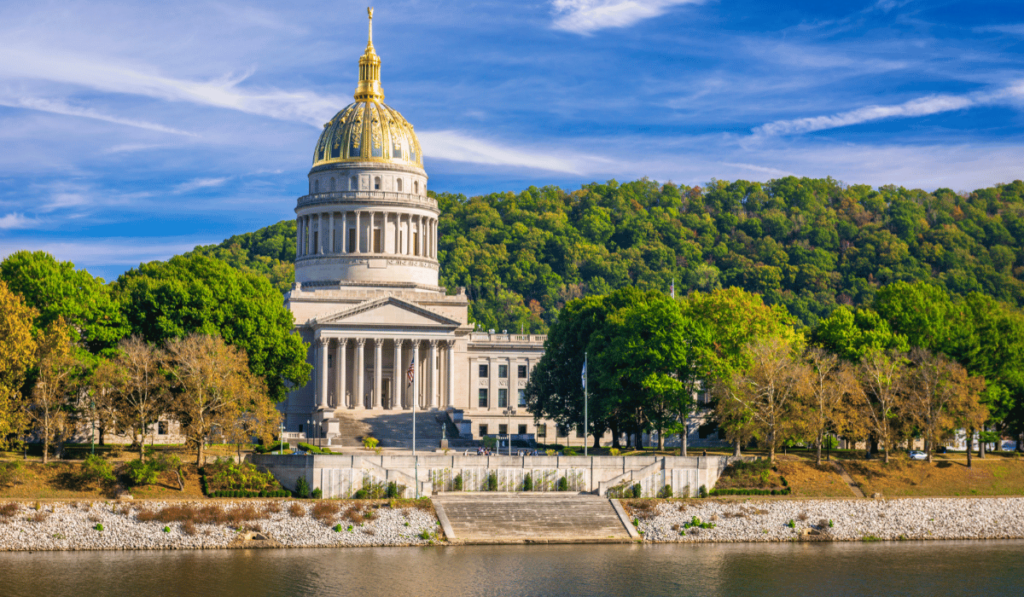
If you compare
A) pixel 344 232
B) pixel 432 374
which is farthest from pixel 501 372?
pixel 344 232

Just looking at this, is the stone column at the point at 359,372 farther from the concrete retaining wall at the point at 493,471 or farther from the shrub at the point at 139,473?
the shrub at the point at 139,473

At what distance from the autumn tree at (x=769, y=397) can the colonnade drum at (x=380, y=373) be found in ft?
116

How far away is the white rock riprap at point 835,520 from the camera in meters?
71.1

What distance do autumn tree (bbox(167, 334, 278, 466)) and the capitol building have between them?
115 feet

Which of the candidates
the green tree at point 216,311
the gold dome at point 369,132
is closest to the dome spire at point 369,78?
the gold dome at point 369,132

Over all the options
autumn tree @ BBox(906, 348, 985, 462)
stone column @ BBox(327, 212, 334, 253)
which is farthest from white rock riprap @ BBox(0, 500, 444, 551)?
stone column @ BBox(327, 212, 334, 253)

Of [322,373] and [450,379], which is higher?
[322,373]

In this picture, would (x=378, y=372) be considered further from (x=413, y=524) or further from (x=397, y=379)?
(x=413, y=524)

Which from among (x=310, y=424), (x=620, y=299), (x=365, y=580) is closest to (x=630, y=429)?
(x=620, y=299)

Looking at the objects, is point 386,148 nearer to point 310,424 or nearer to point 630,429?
point 310,424

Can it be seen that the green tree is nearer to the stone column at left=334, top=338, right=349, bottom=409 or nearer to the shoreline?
the shoreline

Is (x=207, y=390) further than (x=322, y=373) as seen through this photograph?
No

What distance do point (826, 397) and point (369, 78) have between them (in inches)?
2726

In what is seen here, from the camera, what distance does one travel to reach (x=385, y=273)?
12606 centimetres
